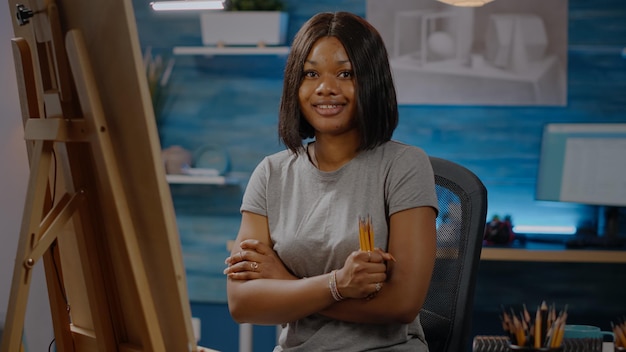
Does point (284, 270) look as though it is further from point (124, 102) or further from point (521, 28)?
point (521, 28)

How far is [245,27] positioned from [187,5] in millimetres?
301

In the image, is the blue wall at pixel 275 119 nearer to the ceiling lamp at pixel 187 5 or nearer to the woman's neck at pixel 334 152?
the ceiling lamp at pixel 187 5

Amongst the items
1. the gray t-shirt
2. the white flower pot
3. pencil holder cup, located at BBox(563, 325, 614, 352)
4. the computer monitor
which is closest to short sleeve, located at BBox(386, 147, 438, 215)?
the gray t-shirt

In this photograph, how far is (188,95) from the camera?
4.31 metres

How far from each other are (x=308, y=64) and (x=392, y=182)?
0.31 meters

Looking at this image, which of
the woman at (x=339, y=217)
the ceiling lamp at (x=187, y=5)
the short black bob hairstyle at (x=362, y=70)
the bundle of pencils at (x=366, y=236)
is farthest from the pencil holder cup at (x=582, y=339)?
the ceiling lamp at (x=187, y=5)

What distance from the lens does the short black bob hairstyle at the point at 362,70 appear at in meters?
1.75

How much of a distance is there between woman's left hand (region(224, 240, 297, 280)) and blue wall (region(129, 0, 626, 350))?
2.43m

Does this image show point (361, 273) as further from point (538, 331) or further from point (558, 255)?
point (558, 255)

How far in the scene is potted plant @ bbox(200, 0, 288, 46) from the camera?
4027mm

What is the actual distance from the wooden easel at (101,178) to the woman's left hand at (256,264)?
0.26 m

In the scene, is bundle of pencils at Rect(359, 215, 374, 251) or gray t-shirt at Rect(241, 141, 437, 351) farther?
gray t-shirt at Rect(241, 141, 437, 351)

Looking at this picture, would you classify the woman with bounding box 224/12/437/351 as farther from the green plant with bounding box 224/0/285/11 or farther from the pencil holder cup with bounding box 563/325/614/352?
the green plant with bounding box 224/0/285/11

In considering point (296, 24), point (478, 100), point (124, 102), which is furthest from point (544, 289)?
point (124, 102)
